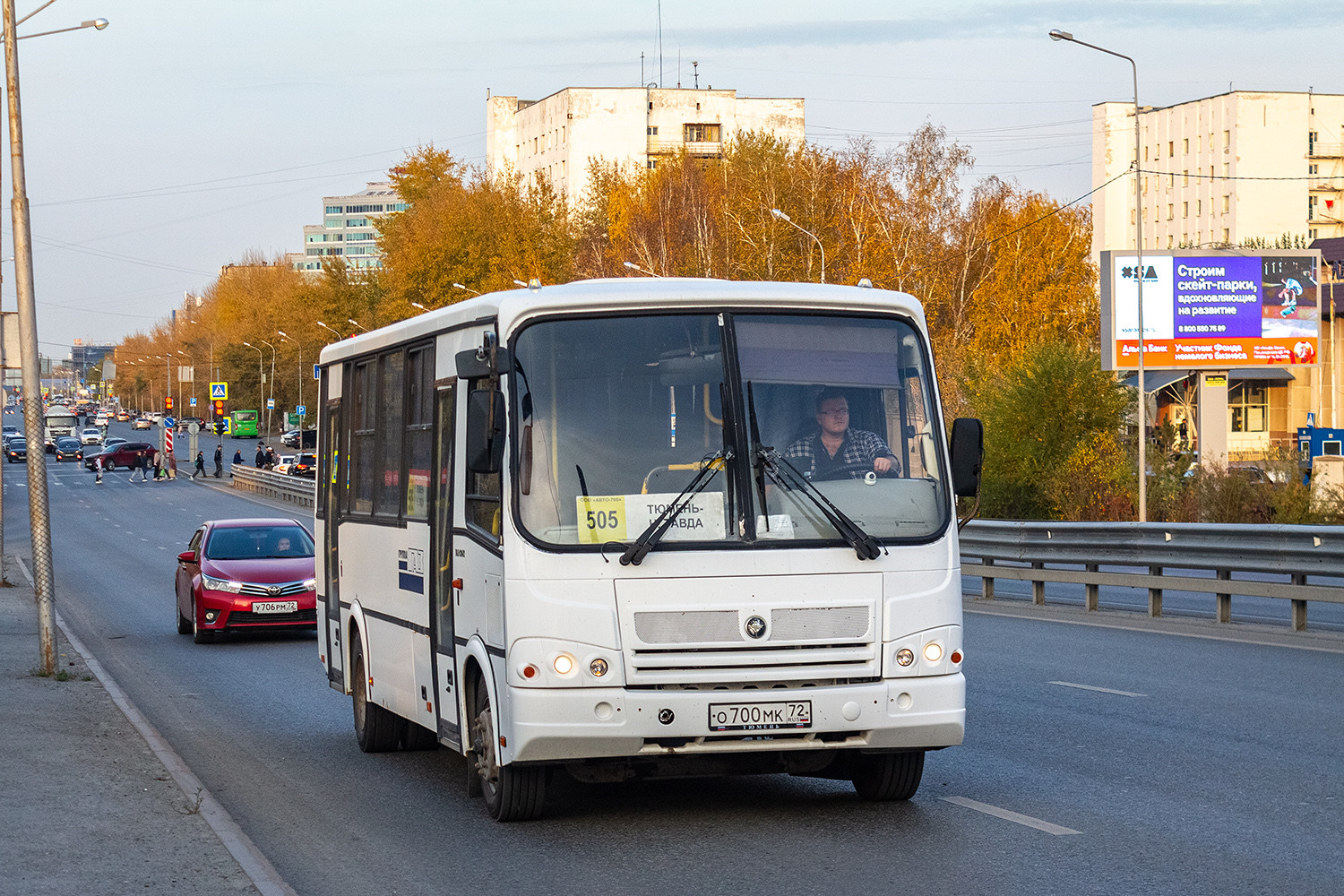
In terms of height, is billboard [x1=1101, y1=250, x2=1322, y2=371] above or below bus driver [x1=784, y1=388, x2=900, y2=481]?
above

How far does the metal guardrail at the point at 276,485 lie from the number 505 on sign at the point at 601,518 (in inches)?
1914

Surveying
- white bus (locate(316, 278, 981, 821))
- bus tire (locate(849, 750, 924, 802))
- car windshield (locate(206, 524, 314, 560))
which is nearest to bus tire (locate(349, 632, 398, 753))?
white bus (locate(316, 278, 981, 821))

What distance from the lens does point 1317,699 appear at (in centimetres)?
1205

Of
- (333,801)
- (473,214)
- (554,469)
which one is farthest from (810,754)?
(473,214)

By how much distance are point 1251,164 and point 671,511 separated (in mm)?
105617

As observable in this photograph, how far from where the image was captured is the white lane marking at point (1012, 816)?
25.8 ft

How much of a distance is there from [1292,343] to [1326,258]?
31708 millimetres

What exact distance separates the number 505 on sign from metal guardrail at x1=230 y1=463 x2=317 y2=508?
48.6 meters

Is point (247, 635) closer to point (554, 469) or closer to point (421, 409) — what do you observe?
point (421, 409)

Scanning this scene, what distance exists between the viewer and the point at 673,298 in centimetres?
829

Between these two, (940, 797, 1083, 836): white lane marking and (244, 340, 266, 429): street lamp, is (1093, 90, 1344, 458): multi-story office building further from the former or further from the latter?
(940, 797, 1083, 836): white lane marking

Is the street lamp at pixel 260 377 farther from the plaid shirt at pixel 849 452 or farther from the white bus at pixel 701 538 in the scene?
the plaid shirt at pixel 849 452

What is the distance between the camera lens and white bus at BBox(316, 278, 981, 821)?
25.5ft

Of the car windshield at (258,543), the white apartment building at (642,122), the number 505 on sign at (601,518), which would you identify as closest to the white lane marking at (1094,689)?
the number 505 on sign at (601,518)
